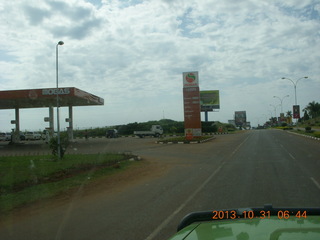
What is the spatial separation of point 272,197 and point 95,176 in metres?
7.48

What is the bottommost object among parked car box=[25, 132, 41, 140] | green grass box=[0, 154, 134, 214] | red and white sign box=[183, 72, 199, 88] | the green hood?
green grass box=[0, 154, 134, 214]

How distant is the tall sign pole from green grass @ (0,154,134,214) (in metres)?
23.3

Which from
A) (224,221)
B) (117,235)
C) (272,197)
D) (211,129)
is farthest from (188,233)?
(211,129)

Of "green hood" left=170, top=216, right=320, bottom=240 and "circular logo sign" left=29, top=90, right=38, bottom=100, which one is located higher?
"circular logo sign" left=29, top=90, right=38, bottom=100

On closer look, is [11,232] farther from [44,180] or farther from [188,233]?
[44,180]

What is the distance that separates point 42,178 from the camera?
1237 centimetres

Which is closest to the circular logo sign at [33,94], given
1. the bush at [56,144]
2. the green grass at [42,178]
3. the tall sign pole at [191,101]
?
the tall sign pole at [191,101]

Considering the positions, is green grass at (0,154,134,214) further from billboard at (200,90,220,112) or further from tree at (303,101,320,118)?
tree at (303,101,320,118)

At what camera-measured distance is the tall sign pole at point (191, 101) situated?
131 feet

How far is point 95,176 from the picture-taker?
13.2 meters

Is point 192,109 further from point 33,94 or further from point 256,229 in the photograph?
point 256,229

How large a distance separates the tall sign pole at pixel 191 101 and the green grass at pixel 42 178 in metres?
23.3

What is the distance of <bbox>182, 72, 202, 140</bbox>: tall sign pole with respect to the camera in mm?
39969

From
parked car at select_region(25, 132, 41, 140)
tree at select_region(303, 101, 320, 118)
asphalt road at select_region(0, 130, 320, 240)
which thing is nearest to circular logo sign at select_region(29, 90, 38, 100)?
parked car at select_region(25, 132, 41, 140)
